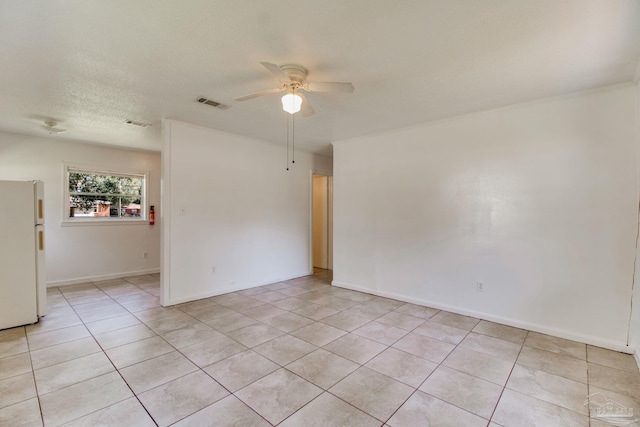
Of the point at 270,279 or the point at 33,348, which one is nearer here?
the point at 33,348

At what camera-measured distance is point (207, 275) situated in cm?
461

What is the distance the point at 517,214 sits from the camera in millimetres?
3459

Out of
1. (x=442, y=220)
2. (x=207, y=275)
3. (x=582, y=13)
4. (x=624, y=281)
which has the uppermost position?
(x=582, y=13)

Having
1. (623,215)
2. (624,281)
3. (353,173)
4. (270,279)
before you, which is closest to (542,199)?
(623,215)

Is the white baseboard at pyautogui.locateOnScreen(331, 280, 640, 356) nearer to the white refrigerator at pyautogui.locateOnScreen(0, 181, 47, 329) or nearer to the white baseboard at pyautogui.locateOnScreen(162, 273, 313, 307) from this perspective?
the white baseboard at pyautogui.locateOnScreen(162, 273, 313, 307)

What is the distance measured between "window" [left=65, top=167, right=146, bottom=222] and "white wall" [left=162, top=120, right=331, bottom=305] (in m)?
2.66

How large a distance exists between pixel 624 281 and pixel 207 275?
5146 millimetres

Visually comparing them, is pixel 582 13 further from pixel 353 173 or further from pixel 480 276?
pixel 353 173

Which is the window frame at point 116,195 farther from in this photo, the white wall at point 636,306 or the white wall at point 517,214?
the white wall at point 636,306

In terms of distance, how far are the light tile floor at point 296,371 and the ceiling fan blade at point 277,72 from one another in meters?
2.47

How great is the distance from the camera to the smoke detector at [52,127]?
419cm

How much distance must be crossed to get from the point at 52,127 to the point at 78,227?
1.97 metres

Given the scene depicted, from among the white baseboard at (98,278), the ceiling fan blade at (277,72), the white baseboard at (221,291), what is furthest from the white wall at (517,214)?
the white baseboard at (98,278)

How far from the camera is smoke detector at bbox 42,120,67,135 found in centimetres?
419
